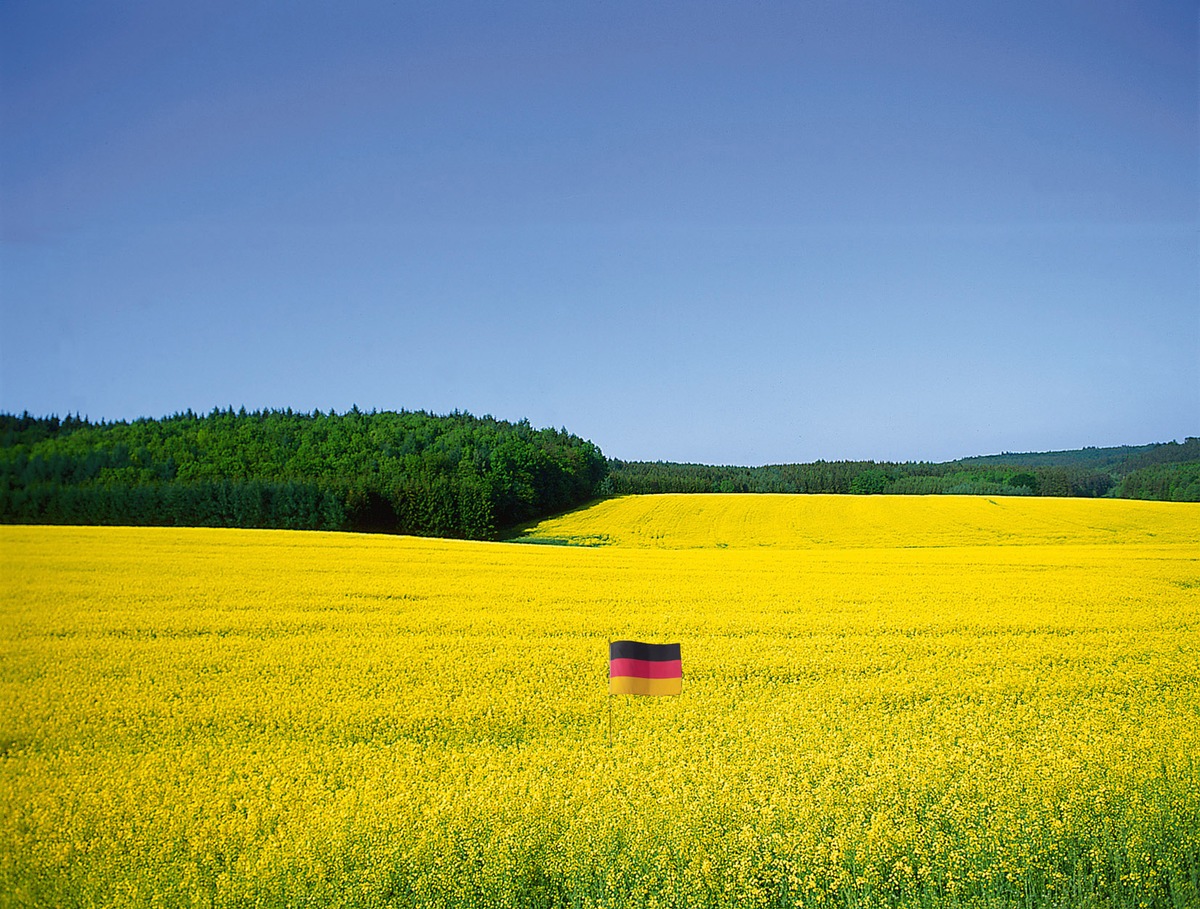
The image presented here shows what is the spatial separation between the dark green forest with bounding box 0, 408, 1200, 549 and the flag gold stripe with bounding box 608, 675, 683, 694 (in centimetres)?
508

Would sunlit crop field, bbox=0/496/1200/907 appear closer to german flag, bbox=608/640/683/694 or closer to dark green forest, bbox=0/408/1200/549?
german flag, bbox=608/640/683/694

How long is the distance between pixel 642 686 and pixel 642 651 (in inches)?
12.9

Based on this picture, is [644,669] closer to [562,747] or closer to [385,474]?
[562,747]

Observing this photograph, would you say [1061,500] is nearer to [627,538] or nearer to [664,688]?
[627,538]

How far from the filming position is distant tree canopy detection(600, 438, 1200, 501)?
84.1ft

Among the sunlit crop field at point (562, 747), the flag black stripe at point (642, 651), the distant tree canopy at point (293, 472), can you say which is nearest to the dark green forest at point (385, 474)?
Answer: the distant tree canopy at point (293, 472)

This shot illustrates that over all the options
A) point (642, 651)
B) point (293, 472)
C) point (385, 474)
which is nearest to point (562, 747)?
point (642, 651)

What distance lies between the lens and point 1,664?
20.5ft

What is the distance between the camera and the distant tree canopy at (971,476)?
84.1 ft

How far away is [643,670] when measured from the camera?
709cm

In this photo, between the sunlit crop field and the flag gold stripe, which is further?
the flag gold stripe

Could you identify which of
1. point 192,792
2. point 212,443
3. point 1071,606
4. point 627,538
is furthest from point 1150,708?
point 627,538

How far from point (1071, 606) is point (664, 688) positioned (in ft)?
26.4

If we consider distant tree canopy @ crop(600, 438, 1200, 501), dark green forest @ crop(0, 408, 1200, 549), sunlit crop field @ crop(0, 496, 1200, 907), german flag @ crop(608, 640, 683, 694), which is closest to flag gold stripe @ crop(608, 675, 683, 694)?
german flag @ crop(608, 640, 683, 694)
